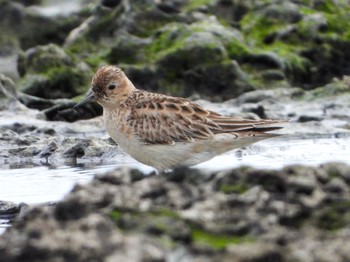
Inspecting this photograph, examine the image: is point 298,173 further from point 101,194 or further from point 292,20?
point 292,20

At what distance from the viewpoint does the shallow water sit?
9234mm

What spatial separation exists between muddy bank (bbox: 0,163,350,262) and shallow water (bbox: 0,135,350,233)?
3599mm

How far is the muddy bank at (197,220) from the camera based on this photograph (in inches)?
171

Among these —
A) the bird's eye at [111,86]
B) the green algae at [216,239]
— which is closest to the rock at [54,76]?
the bird's eye at [111,86]

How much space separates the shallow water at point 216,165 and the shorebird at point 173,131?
0.31 metres

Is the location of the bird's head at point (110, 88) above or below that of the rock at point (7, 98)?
above

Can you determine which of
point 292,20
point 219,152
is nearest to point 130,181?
point 219,152

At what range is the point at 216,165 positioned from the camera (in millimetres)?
10414

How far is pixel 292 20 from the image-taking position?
53.0ft

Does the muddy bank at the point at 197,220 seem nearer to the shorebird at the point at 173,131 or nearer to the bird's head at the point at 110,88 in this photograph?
the shorebird at the point at 173,131

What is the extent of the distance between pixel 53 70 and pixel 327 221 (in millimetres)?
10465

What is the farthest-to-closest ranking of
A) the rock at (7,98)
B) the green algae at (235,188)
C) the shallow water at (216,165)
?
the rock at (7,98), the shallow water at (216,165), the green algae at (235,188)

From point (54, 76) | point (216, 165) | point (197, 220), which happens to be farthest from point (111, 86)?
point (54, 76)

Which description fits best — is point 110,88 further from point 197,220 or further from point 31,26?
point 31,26
